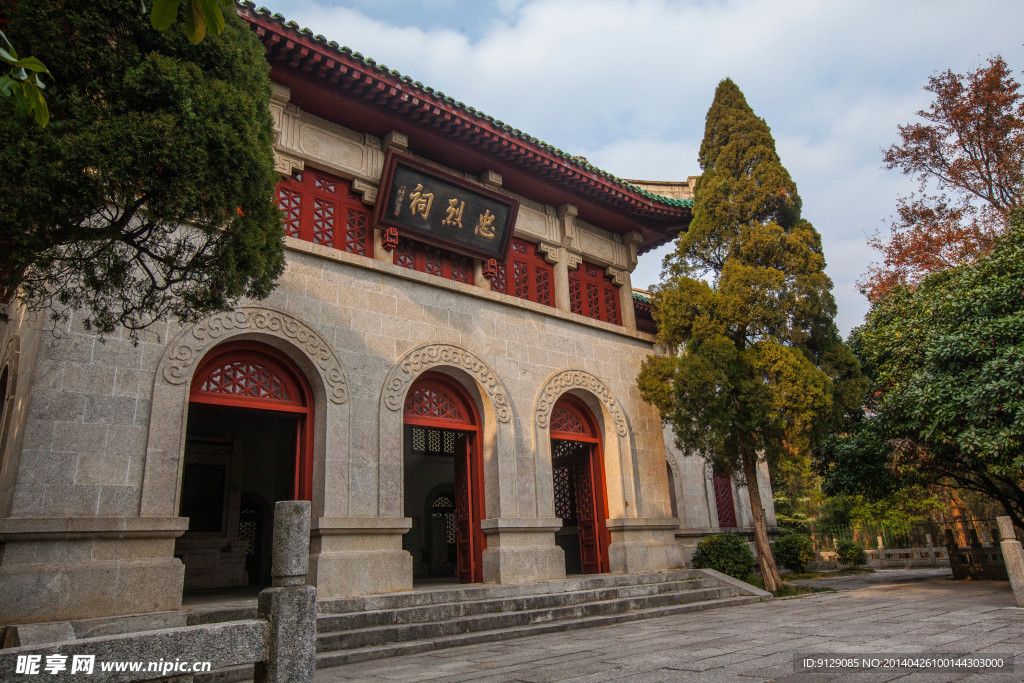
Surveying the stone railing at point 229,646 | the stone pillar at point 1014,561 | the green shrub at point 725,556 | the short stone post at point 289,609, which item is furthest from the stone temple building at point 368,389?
the stone pillar at point 1014,561

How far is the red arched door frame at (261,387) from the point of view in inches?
302

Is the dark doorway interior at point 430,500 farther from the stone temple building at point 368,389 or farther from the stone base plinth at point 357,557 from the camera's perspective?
the stone base plinth at point 357,557

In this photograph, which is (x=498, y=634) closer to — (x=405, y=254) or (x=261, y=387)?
(x=261, y=387)

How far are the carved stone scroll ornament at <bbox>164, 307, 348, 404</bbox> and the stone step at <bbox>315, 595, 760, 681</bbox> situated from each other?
3.17m

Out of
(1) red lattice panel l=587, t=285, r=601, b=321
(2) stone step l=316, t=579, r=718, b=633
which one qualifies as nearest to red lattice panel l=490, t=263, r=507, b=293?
(1) red lattice panel l=587, t=285, r=601, b=321

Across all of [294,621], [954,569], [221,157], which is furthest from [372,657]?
[954,569]

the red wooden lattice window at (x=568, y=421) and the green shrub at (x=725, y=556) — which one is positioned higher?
the red wooden lattice window at (x=568, y=421)

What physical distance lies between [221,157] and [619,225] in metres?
9.34

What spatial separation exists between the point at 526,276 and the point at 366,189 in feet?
10.7

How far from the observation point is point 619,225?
12984 millimetres

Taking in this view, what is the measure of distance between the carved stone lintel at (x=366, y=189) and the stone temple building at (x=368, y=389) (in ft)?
0.11

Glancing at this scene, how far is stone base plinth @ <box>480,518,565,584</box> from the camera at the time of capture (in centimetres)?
903

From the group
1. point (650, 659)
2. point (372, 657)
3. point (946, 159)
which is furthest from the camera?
point (946, 159)

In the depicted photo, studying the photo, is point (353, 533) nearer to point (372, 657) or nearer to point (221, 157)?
point (372, 657)
